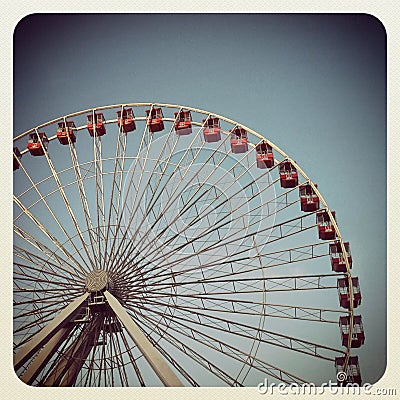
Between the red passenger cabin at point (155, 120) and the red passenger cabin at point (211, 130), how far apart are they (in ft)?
2.62

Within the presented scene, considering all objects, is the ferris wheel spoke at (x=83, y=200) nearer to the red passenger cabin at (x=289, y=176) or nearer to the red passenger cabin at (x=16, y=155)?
the red passenger cabin at (x=16, y=155)

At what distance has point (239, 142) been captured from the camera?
45.1ft

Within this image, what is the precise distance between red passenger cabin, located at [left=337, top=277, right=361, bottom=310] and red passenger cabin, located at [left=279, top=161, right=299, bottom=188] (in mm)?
1770

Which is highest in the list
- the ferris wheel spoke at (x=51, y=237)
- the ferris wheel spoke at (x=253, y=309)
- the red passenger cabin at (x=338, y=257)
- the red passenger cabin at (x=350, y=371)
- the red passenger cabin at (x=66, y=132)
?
the red passenger cabin at (x=66, y=132)

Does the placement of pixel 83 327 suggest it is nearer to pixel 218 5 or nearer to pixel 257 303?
pixel 257 303

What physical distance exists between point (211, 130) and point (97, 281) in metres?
3.16

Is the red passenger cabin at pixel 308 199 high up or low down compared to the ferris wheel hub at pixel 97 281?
up

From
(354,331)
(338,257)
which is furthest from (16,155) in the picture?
(354,331)

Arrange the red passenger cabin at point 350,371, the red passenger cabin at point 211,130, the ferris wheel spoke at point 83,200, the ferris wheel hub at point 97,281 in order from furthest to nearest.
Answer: the red passenger cabin at point 211,130 → the ferris wheel spoke at point 83,200 → the ferris wheel hub at point 97,281 → the red passenger cabin at point 350,371

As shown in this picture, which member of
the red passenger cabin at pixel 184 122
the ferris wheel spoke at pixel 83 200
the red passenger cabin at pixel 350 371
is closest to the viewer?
the red passenger cabin at pixel 350 371

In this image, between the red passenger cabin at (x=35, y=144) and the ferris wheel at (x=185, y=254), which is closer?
the ferris wheel at (x=185, y=254)

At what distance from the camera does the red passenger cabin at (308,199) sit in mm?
→ 13438

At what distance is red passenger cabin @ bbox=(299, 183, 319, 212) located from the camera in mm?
13438

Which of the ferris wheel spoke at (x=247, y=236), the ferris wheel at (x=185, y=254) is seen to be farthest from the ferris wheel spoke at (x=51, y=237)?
the ferris wheel spoke at (x=247, y=236)
